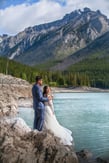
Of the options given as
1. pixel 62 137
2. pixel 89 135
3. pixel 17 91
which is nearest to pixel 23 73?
pixel 17 91

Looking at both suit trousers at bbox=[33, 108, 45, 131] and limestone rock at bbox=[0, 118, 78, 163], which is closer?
limestone rock at bbox=[0, 118, 78, 163]

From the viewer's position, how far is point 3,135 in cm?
1820

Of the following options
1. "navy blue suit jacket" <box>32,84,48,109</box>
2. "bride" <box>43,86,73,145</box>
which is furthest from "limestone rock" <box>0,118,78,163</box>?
"bride" <box>43,86,73,145</box>

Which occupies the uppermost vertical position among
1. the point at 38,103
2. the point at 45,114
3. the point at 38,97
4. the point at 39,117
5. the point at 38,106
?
the point at 38,97

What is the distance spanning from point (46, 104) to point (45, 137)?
11.5 ft

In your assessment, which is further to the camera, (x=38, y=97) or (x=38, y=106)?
(x=38, y=106)

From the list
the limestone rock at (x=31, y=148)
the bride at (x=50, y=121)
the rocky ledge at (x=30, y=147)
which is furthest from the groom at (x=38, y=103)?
the limestone rock at (x=31, y=148)

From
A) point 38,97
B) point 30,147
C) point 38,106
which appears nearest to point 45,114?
point 38,106

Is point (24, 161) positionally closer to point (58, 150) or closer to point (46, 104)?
point (58, 150)

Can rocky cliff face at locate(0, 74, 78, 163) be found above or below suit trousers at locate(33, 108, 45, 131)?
below

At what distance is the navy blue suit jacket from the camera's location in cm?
1998

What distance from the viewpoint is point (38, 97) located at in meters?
20.3

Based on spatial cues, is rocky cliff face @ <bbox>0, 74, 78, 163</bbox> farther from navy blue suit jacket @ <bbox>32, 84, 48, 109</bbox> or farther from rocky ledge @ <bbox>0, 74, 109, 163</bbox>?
navy blue suit jacket @ <bbox>32, 84, 48, 109</bbox>

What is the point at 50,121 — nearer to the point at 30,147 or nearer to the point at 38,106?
the point at 38,106
